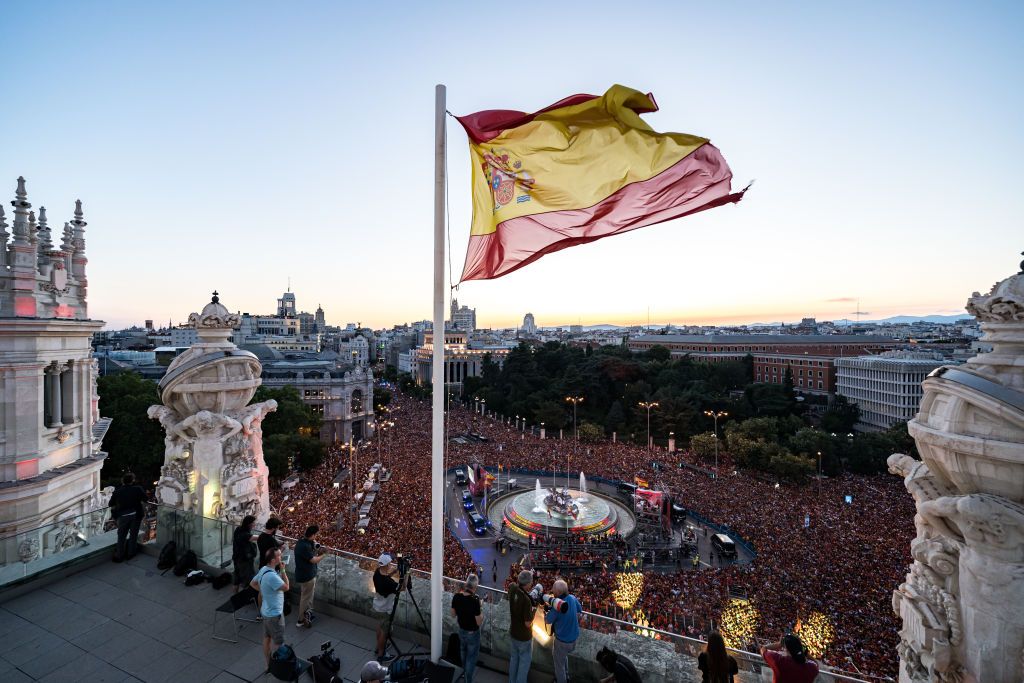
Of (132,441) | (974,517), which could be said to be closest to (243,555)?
(974,517)

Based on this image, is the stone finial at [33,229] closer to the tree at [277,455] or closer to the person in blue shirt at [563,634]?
the person in blue shirt at [563,634]

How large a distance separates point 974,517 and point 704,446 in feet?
111

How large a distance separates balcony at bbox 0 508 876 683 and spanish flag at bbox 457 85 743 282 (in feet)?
14.6

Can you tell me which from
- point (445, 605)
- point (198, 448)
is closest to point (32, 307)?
point (198, 448)

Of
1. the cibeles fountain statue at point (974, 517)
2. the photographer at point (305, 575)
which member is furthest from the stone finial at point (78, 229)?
the cibeles fountain statue at point (974, 517)

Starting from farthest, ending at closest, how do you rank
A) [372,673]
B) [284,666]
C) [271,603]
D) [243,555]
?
[243,555] < [271,603] < [284,666] < [372,673]

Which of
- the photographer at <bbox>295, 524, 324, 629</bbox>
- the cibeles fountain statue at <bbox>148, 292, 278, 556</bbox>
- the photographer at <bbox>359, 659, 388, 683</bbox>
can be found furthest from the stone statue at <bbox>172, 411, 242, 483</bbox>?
the photographer at <bbox>359, 659, 388, 683</bbox>

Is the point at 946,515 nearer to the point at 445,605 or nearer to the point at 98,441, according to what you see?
the point at 445,605

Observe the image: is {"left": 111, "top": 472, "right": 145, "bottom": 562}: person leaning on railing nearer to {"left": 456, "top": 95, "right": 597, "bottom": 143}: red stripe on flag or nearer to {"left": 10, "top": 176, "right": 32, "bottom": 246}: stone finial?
{"left": 456, "top": 95, "right": 597, "bottom": 143}: red stripe on flag

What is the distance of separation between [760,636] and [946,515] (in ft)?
36.1

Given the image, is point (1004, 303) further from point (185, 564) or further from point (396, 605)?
point (185, 564)

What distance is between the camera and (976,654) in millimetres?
4551

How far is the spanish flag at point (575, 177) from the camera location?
17.5 feet

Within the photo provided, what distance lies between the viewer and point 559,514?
1014 inches
